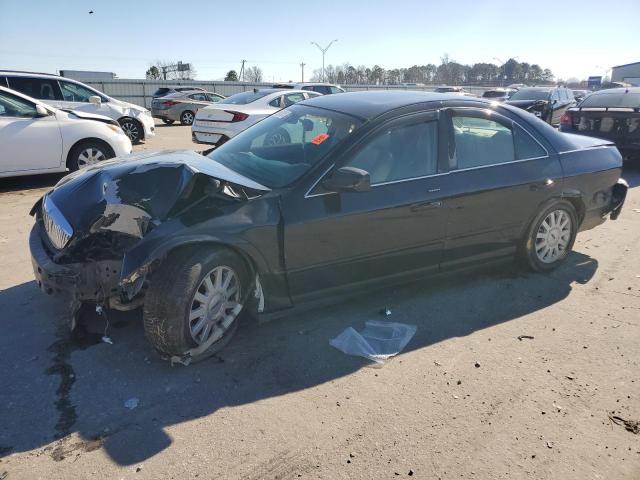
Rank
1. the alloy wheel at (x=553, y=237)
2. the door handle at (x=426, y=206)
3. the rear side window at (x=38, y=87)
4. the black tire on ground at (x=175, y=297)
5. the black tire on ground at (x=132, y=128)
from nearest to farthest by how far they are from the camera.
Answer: the black tire on ground at (x=175, y=297), the door handle at (x=426, y=206), the alloy wheel at (x=553, y=237), the rear side window at (x=38, y=87), the black tire on ground at (x=132, y=128)

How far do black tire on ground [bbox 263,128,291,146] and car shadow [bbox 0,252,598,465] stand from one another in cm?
140

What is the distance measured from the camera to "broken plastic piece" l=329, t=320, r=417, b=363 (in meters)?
3.41

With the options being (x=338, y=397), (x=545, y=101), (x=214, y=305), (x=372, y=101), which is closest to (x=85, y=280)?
(x=214, y=305)

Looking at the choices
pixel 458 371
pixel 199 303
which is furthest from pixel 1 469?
pixel 458 371

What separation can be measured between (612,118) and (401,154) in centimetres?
767

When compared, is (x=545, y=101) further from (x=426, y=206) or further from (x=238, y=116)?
(x=426, y=206)

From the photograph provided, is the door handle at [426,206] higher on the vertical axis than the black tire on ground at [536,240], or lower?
higher

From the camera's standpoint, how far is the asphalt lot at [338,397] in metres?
2.45

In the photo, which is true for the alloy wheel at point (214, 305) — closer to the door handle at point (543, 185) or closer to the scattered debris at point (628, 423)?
the scattered debris at point (628, 423)

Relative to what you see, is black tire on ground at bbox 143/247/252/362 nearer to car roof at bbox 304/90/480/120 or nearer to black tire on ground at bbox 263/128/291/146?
black tire on ground at bbox 263/128/291/146

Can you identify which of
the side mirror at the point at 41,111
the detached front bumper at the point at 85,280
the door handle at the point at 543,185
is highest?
the side mirror at the point at 41,111

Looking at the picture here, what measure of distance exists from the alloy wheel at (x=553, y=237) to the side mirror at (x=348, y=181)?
2142 millimetres

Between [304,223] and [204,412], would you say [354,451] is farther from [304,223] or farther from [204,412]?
[304,223]

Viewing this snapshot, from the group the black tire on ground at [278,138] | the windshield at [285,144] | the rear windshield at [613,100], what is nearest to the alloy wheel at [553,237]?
the windshield at [285,144]
